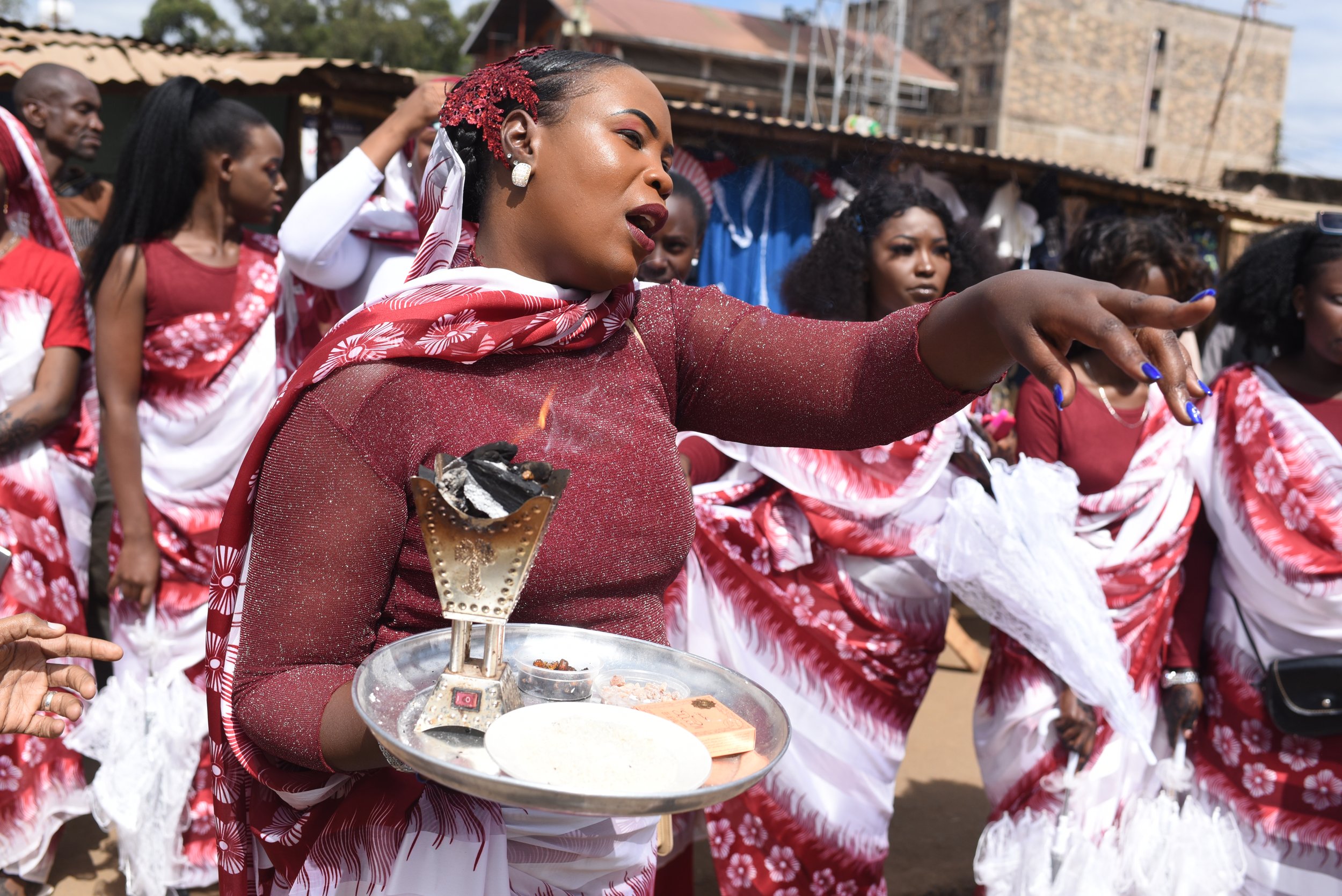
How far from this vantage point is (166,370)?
3.16 m

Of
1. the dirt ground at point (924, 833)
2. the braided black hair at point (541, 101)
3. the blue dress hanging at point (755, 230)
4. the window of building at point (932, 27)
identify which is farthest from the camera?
the window of building at point (932, 27)

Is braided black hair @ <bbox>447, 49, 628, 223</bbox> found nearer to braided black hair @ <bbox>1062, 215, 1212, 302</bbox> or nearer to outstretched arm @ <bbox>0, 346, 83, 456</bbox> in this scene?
outstretched arm @ <bbox>0, 346, 83, 456</bbox>

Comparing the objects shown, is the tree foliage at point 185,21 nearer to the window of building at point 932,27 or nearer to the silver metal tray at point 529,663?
the window of building at point 932,27

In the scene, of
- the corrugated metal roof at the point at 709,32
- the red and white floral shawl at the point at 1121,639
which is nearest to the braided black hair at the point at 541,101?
the red and white floral shawl at the point at 1121,639

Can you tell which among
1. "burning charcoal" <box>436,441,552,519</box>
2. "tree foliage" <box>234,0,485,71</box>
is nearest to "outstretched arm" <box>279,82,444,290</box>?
"burning charcoal" <box>436,441,552,519</box>

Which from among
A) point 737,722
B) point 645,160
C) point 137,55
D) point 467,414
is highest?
point 137,55

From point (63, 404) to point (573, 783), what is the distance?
104 inches

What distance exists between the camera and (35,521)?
2.99 m

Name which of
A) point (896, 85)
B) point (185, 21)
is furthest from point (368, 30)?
point (896, 85)

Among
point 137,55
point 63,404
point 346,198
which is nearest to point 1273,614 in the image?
point 346,198

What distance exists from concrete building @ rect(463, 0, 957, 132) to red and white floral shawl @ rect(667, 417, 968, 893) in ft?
41.4

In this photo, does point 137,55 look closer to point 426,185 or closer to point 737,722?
point 426,185

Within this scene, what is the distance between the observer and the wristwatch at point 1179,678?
2.96 m

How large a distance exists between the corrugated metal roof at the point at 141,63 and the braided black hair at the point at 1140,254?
340cm
